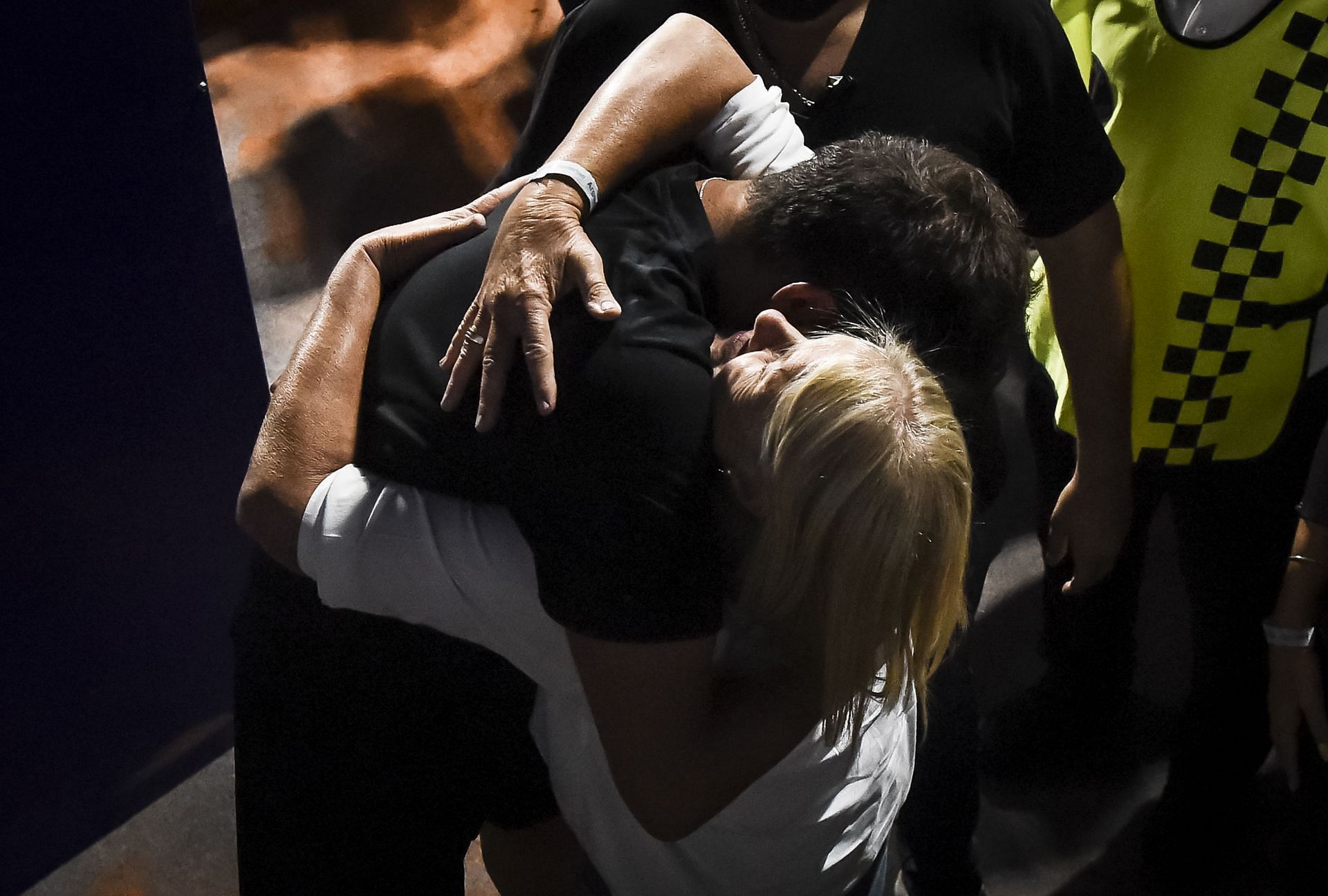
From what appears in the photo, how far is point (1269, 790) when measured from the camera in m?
2.22

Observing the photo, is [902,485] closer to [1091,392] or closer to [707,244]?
[707,244]

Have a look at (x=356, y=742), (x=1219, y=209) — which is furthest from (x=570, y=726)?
(x=1219, y=209)

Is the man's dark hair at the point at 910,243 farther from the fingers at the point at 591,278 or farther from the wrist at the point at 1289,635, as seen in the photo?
the wrist at the point at 1289,635

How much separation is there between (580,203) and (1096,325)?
805mm

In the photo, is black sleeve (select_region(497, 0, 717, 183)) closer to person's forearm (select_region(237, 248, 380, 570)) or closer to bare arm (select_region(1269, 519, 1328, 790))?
person's forearm (select_region(237, 248, 380, 570))

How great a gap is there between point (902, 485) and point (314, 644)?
2.49 feet

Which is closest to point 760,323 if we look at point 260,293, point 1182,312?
point 1182,312

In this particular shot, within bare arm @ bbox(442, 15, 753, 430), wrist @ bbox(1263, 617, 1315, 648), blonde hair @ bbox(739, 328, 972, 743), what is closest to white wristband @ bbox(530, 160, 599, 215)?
bare arm @ bbox(442, 15, 753, 430)

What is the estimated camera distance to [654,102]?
135 cm

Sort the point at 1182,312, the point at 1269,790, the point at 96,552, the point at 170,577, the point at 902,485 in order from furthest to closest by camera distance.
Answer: the point at 1269,790, the point at 170,577, the point at 96,552, the point at 1182,312, the point at 902,485

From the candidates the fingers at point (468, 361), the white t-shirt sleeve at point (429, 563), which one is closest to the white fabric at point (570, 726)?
the white t-shirt sleeve at point (429, 563)

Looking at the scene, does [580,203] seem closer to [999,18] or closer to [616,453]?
[616,453]

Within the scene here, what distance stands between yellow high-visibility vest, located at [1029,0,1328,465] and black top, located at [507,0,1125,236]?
4.1 inches

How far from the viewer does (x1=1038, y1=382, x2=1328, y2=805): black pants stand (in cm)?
177
